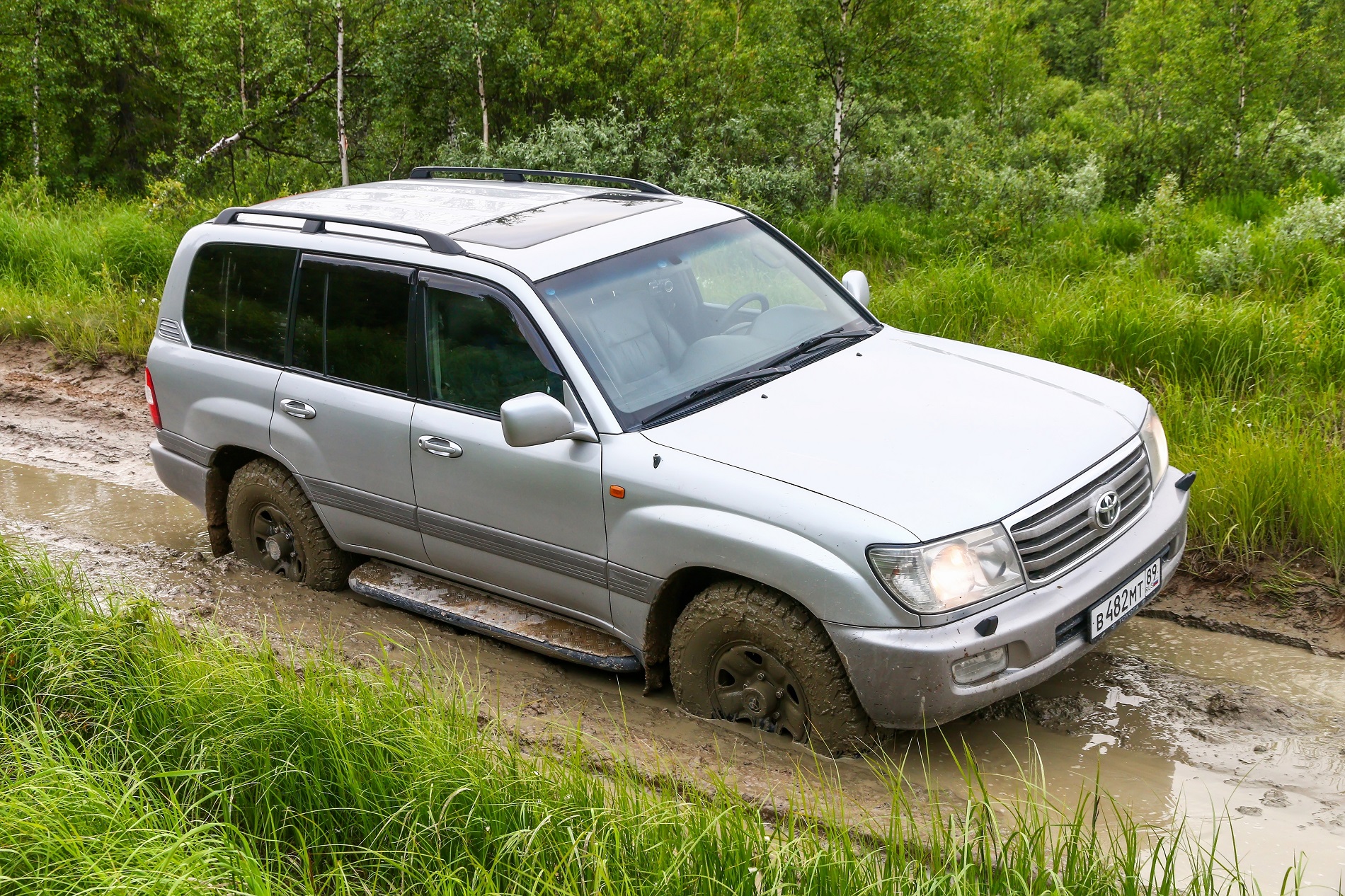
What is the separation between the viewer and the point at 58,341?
940cm

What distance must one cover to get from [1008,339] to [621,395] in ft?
12.0

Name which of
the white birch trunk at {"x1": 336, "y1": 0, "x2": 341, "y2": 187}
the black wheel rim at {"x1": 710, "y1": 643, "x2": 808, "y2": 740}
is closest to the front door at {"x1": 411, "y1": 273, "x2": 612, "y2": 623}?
the black wheel rim at {"x1": 710, "y1": 643, "x2": 808, "y2": 740}

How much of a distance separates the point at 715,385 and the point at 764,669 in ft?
3.50

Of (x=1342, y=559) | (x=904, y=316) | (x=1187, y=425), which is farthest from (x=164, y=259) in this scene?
(x=1342, y=559)

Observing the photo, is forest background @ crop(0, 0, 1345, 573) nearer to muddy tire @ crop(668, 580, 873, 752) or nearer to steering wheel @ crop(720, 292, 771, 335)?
steering wheel @ crop(720, 292, 771, 335)

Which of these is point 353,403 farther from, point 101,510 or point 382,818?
point 101,510

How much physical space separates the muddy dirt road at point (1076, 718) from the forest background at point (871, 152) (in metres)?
0.70

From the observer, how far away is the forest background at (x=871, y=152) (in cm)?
613

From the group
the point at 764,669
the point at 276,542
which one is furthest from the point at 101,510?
the point at 764,669

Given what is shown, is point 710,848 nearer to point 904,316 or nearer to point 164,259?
point 904,316

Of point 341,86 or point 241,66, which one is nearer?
point 341,86

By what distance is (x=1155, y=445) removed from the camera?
13.8 feet

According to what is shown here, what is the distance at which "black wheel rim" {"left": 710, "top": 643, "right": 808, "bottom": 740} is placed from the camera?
145 inches

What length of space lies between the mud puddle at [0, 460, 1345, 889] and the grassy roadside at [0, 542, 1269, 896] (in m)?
0.21
